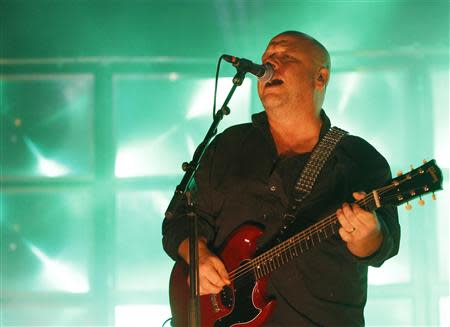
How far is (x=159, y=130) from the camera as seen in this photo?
4.46 m

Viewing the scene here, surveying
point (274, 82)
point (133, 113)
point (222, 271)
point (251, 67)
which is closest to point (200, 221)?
point (222, 271)

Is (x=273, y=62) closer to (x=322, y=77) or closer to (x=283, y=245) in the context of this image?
(x=322, y=77)

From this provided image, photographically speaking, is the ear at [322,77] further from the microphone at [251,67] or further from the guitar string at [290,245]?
the guitar string at [290,245]

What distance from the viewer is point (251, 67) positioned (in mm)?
2420

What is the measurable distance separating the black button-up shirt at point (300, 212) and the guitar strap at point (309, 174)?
0.03 meters

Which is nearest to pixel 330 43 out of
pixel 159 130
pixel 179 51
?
pixel 179 51

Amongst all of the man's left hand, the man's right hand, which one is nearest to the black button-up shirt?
the man's left hand

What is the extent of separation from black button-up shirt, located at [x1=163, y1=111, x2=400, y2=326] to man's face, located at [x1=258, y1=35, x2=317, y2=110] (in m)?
0.19

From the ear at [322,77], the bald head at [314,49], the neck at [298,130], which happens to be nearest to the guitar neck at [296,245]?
the neck at [298,130]

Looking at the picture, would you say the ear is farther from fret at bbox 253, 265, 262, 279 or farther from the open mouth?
fret at bbox 253, 265, 262, 279

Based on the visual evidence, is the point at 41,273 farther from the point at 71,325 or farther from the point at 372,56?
the point at 372,56

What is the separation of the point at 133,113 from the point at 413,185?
2.73 metres

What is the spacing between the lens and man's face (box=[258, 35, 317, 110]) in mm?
2824

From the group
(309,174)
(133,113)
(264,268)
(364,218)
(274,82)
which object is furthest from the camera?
(133,113)
